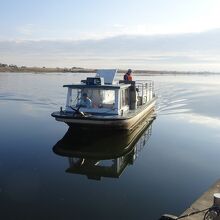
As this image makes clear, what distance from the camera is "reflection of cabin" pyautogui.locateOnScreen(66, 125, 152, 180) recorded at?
49.4 ft

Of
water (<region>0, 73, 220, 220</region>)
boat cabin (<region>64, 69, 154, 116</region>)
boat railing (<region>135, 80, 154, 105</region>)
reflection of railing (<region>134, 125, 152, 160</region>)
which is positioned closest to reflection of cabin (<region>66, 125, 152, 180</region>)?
reflection of railing (<region>134, 125, 152, 160</region>)

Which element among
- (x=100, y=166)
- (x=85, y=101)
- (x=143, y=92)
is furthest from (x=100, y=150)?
(x=143, y=92)

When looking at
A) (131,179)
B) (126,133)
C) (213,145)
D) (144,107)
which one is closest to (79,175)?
(131,179)

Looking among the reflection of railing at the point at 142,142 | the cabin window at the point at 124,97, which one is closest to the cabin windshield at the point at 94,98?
the cabin window at the point at 124,97

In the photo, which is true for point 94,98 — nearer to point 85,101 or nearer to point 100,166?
point 85,101

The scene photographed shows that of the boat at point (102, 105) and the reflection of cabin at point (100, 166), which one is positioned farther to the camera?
the boat at point (102, 105)

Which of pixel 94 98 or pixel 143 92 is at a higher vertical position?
pixel 94 98

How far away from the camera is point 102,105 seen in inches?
869

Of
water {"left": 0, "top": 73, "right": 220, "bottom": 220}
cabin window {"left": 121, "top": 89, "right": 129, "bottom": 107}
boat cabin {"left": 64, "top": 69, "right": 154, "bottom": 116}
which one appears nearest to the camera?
water {"left": 0, "top": 73, "right": 220, "bottom": 220}

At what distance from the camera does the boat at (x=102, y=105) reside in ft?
64.5

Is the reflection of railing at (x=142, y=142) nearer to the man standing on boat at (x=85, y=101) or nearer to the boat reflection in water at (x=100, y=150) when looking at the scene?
the boat reflection in water at (x=100, y=150)

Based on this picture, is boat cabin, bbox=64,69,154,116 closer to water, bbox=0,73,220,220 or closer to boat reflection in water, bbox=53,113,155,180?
boat reflection in water, bbox=53,113,155,180

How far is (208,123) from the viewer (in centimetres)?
2758

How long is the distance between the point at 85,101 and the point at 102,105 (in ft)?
3.66
